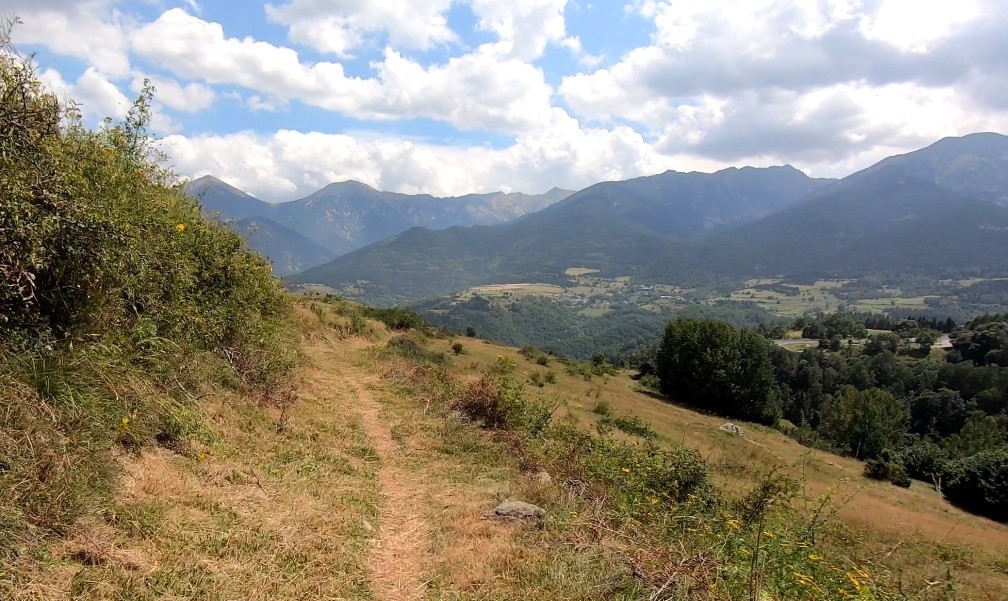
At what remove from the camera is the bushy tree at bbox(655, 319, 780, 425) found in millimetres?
44562

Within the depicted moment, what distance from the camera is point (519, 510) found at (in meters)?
6.81

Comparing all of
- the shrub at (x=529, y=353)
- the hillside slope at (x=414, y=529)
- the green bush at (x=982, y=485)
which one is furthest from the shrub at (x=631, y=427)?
the green bush at (x=982, y=485)

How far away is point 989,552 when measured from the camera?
46.2ft

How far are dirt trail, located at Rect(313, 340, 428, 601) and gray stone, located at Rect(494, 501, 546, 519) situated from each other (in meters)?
1.07

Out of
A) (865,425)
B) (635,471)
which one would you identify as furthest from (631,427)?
(865,425)

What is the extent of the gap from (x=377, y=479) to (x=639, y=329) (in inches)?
7818

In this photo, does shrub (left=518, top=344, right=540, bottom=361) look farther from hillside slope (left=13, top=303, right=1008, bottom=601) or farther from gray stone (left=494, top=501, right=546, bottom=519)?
gray stone (left=494, top=501, right=546, bottom=519)

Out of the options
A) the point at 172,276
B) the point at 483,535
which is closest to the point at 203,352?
the point at 172,276

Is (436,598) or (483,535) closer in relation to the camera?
(436,598)

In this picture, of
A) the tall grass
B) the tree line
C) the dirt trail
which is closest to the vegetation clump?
the dirt trail

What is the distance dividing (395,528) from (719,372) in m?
42.8

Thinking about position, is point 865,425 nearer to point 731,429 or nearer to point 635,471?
point 731,429

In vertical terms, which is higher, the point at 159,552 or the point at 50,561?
the point at 50,561

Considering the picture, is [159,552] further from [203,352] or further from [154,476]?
[203,352]
